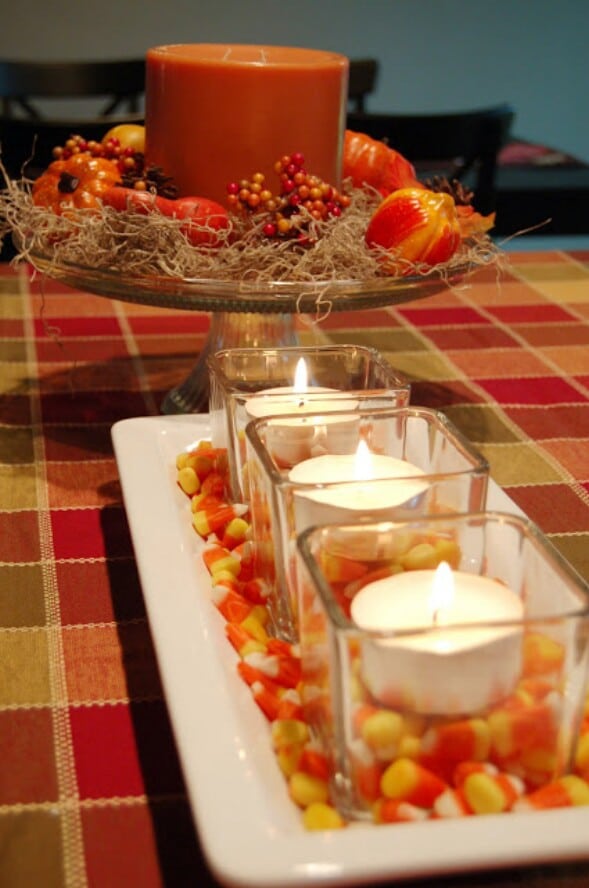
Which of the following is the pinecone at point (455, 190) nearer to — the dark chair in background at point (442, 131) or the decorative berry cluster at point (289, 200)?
the decorative berry cluster at point (289, 200)

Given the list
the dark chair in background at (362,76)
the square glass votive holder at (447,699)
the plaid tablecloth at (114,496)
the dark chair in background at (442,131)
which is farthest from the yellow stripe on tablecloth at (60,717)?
the dark chair in background at (362,76)

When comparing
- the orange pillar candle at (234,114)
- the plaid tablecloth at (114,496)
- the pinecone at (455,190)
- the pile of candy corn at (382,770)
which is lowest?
the plaid tablecloth at (114,496)

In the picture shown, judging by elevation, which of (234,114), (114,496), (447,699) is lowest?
(114,496)

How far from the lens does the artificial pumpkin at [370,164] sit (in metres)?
1.12

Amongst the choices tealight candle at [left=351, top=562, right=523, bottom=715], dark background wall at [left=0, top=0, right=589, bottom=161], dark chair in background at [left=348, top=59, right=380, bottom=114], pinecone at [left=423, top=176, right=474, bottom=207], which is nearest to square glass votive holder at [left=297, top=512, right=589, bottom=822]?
tealight candle at [left=351, top=562, right=523, bottom=715]

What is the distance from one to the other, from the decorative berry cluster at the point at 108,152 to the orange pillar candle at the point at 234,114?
0.09ft

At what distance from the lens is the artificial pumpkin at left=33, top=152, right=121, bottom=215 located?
0.96 metres

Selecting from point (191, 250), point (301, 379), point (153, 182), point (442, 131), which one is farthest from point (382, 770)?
point (442, 131)

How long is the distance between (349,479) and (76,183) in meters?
0.44

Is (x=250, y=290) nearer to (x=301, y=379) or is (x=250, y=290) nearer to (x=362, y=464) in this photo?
(x=301, y=379)

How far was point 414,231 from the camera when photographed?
901 mm

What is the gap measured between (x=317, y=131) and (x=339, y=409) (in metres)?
0.39

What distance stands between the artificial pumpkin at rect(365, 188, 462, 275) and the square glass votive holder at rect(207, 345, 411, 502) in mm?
114

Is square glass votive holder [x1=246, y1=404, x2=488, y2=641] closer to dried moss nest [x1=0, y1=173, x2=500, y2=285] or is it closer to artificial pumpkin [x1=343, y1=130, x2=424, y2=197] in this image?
dried moss nest [x1=0, y1=173, x2=500, y2=285]
